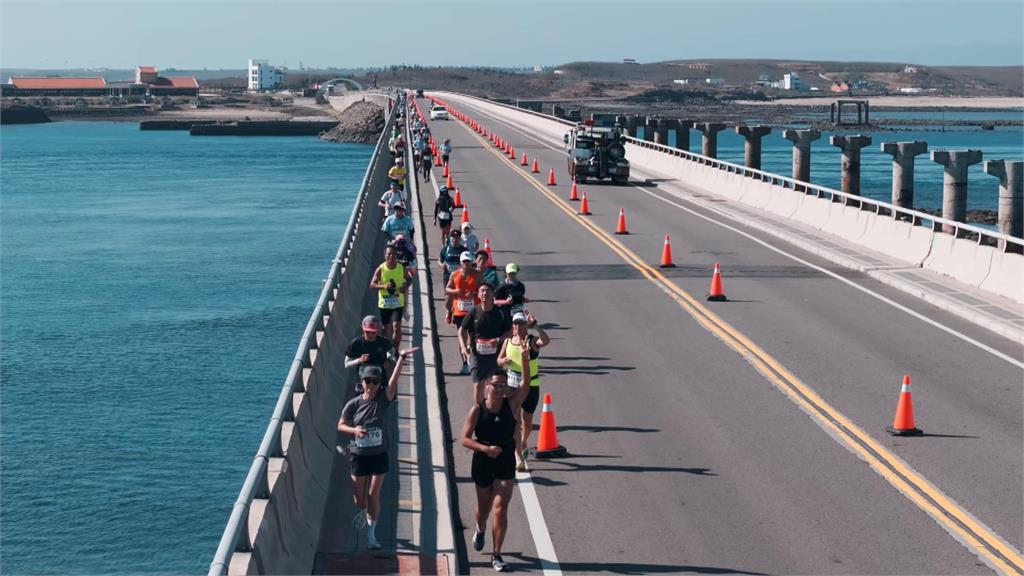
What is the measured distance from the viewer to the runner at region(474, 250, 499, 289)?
17391 millimetres

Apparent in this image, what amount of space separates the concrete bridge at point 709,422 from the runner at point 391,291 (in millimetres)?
577

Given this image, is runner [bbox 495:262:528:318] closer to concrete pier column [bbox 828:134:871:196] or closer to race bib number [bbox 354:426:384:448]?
race bib number [bbox 354:426:384:448]

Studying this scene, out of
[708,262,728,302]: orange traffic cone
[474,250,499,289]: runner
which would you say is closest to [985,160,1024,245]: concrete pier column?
[708,262,728,302]: orange traffic cone

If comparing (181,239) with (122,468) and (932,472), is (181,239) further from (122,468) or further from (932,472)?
(932,472)

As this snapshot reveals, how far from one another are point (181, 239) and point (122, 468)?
38.4m

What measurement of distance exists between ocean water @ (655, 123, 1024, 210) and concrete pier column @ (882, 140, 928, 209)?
8279 mm

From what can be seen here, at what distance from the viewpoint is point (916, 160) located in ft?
369

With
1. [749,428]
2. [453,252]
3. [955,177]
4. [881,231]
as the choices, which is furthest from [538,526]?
[955,177]

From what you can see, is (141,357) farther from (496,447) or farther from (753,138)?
(753,138)

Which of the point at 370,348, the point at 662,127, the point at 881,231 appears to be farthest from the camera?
the point at 662,127

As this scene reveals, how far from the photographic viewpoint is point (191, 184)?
323 feet

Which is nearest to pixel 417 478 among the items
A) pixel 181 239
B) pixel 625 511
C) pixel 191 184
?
pixel 625 511

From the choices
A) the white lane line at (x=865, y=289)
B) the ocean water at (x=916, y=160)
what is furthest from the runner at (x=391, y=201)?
the ocean water at (x=916, y=160)

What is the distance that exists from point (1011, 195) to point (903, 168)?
25.1 ft
